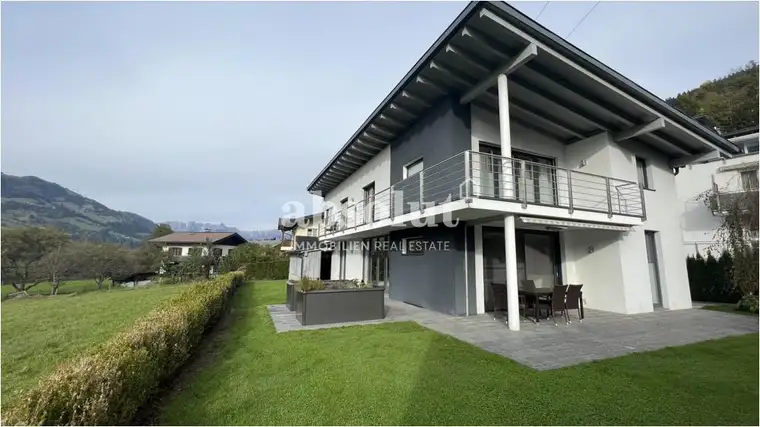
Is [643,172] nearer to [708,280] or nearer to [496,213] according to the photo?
[708,280]

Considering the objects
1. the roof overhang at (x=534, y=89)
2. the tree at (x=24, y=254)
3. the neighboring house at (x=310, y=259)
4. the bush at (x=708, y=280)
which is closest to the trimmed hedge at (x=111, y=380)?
the roof overhang at (x=534, y=89)

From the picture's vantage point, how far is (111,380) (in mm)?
2816

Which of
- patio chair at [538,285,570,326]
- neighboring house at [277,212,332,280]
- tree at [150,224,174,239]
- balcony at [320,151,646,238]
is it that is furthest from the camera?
tree at [150,224,174,239]

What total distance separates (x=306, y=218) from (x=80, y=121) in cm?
2390

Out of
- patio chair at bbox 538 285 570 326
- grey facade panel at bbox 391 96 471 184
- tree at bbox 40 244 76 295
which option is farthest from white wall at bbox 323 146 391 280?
tree at bbox 40 244 76 295

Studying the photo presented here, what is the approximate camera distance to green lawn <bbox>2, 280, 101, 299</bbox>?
26.0 m

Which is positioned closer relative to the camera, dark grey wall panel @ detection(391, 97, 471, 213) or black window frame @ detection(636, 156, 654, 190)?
dark grey wall panel @ detection(391, 97, 471, 213)

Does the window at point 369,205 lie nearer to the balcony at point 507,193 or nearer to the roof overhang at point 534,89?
the balcony at point 507,193

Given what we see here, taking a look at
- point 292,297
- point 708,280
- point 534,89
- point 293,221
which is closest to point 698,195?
point 708,280

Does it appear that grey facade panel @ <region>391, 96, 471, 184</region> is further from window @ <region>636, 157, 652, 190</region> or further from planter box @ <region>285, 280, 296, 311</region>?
window @ <region>636, 157, 652, 190</region>

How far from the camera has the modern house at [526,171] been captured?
8.20m

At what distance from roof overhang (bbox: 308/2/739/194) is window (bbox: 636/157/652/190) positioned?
2.53ft

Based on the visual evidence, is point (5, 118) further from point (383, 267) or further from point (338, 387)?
point (383, 267)

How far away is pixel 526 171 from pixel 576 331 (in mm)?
5642
